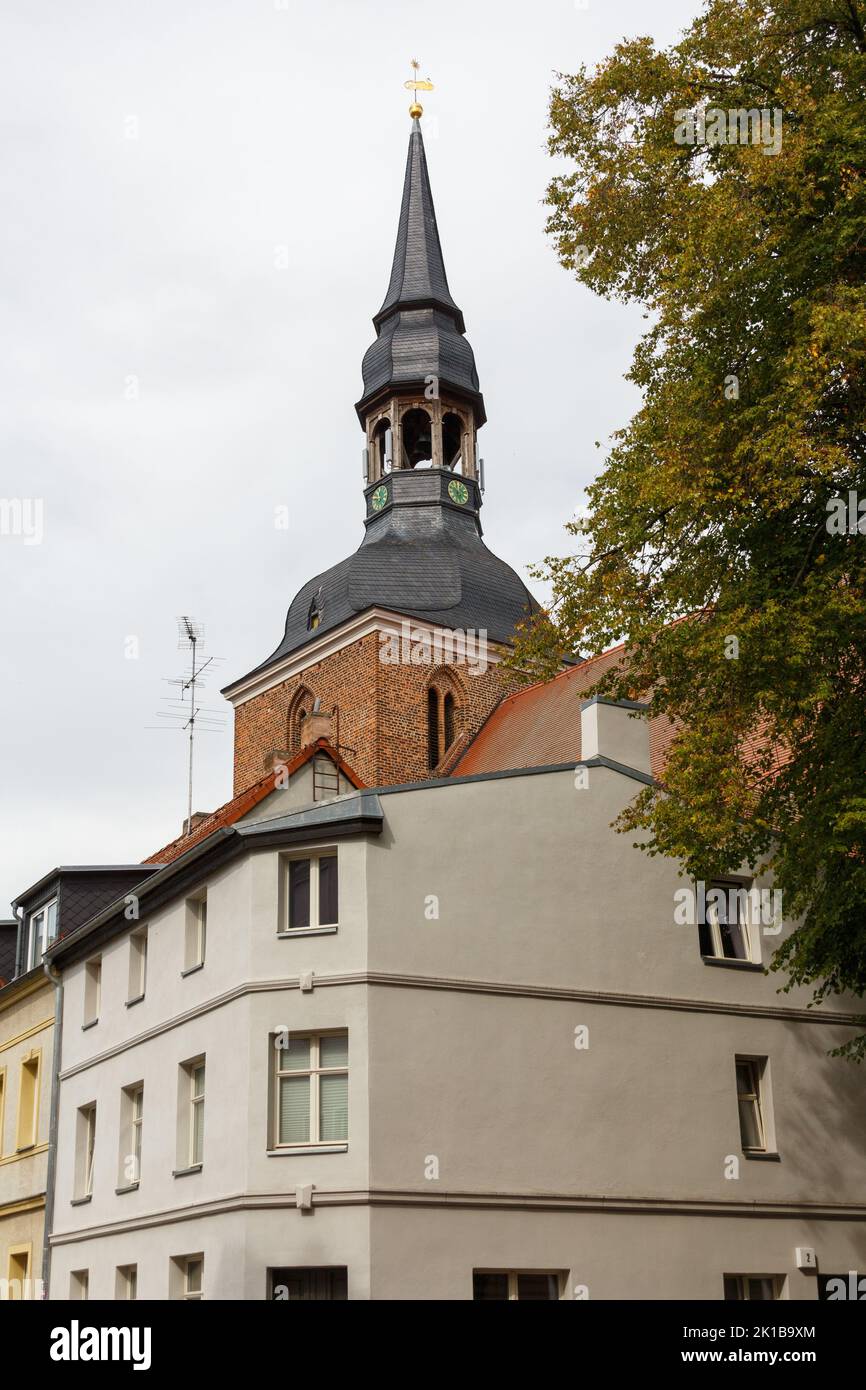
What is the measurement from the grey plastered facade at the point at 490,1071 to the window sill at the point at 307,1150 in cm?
5

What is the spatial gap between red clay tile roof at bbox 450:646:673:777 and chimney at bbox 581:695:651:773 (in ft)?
15.8

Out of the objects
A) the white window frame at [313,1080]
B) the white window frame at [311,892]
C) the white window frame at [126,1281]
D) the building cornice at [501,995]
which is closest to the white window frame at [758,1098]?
the building cornice at [501,995]

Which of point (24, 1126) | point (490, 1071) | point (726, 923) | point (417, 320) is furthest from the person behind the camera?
point (417, 320)

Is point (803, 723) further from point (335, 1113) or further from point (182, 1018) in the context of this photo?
point (182, 1018)

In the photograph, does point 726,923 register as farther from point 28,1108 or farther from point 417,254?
point 417,254

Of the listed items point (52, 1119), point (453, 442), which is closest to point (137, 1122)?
point (52, 1119)

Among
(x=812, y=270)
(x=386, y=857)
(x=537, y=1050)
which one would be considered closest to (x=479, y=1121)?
(x=537, y=1050)

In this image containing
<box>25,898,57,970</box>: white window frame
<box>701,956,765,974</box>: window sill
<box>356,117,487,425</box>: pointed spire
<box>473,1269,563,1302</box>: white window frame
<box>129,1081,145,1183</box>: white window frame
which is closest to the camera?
Result: <box>473,1269,563,1302</box>: white window frame

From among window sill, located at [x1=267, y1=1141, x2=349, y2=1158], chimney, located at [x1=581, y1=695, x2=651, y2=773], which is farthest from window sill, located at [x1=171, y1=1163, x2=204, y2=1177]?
chimney, located at [x1=581, y1=695, x2=651, y2=773]

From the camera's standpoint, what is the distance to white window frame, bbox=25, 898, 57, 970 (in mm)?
30203

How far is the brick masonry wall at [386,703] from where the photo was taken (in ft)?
131

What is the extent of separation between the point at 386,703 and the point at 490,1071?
20.5 metres

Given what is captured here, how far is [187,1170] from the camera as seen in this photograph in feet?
70.9

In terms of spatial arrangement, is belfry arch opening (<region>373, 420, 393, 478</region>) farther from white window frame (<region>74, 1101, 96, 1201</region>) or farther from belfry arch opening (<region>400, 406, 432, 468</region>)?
white window frame (<region>74, 1101, 96, 1201</region>)
